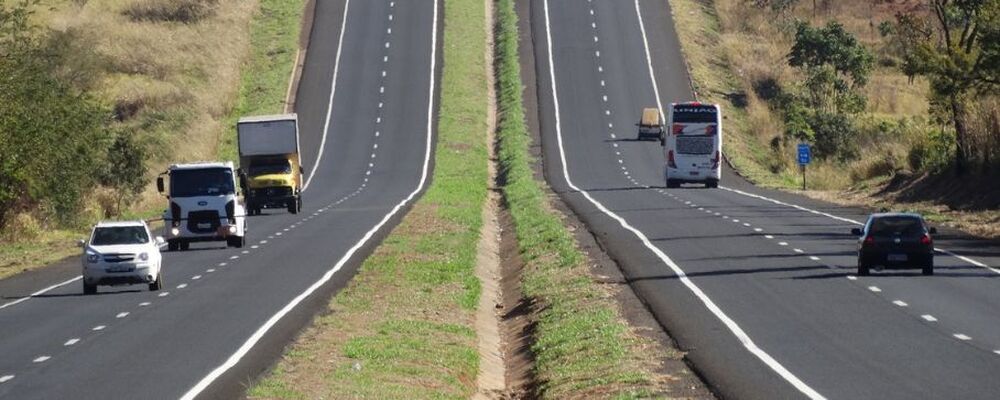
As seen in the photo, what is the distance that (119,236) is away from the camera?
123 ft

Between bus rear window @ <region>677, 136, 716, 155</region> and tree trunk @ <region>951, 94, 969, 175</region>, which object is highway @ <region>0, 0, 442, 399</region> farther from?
tree trunk @ <region>951, 94, 969, 175</region>

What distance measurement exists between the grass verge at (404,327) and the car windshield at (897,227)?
26.7 ft

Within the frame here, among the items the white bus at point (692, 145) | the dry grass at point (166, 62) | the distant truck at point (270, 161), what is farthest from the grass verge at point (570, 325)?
the dry grass at point (166, 62)

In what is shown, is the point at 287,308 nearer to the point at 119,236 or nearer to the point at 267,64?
the point at 119,236

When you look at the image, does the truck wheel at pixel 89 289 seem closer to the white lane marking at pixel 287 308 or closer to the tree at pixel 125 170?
the white lane marking at pixel 287 308

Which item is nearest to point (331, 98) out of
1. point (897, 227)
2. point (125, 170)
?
point (125, 170)

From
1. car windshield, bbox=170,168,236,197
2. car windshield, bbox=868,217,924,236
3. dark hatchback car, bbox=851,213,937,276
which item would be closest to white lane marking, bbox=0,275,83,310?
car windshield, bbox=170,168,236,197

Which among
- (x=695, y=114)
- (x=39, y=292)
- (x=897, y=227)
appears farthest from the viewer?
(x=695, y=114)

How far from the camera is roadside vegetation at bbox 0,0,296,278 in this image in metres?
54.6

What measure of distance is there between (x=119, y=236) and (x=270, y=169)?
2741 cm

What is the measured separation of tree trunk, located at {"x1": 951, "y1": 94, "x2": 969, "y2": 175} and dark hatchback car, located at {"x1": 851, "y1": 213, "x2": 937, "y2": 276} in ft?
78.7

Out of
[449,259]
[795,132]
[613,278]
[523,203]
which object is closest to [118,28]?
[795,132]

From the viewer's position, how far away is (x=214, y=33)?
360ft

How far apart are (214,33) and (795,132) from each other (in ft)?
129
